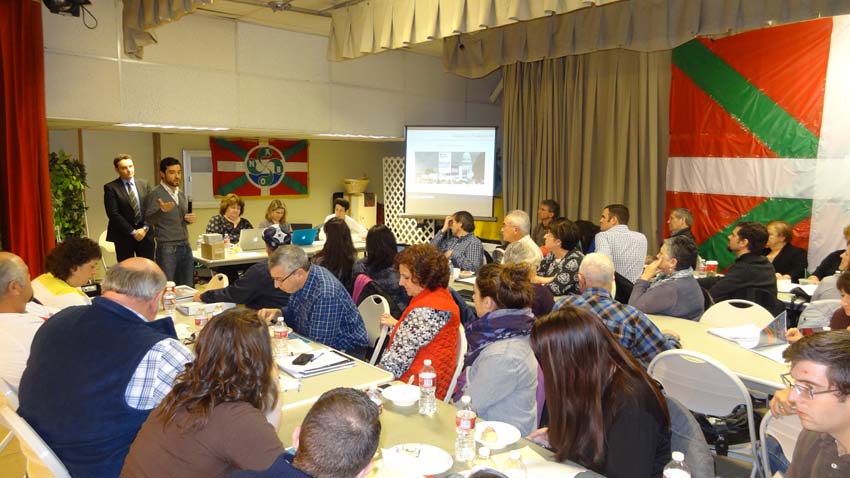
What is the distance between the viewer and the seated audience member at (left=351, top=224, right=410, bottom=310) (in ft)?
13.2

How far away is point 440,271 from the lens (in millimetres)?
2924

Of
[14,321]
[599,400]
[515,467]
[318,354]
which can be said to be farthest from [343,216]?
[599,400]

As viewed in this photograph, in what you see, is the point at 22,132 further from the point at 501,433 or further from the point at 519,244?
the point at 501,433

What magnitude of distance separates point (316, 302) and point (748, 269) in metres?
3.11

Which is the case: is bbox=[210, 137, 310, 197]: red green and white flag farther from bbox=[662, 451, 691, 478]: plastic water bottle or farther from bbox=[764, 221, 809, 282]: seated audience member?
bbox=[662, 451, 691, 478]: plastic water bottle

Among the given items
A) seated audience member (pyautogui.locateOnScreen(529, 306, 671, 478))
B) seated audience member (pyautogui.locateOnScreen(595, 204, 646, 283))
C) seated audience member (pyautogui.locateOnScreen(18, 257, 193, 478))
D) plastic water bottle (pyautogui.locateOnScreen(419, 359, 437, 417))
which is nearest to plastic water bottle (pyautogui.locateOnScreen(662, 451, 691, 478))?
seated audience member (pyautogui.locateOnScreen(529, 306, 671, 478))

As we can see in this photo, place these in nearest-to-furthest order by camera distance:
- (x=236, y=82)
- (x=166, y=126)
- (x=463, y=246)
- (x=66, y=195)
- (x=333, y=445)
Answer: (x=333, y=445)
(x=463, y=246)
(x=66, y=195)
(x=166, y=126)
(x=236, y=82)

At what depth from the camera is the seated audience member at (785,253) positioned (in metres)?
5.40

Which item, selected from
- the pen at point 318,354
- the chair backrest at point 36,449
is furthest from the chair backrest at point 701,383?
the chair backrest at point 36,449

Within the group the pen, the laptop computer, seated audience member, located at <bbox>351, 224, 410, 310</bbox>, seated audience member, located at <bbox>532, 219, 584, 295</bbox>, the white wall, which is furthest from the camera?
the laptop computer

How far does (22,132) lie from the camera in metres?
4.88

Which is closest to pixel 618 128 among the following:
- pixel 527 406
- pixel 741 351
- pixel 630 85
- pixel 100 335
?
pixel 630 85

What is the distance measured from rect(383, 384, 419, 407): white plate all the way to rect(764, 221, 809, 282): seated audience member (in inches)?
171

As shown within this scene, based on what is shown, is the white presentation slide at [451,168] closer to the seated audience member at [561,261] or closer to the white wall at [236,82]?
the white wall at [236,82]
